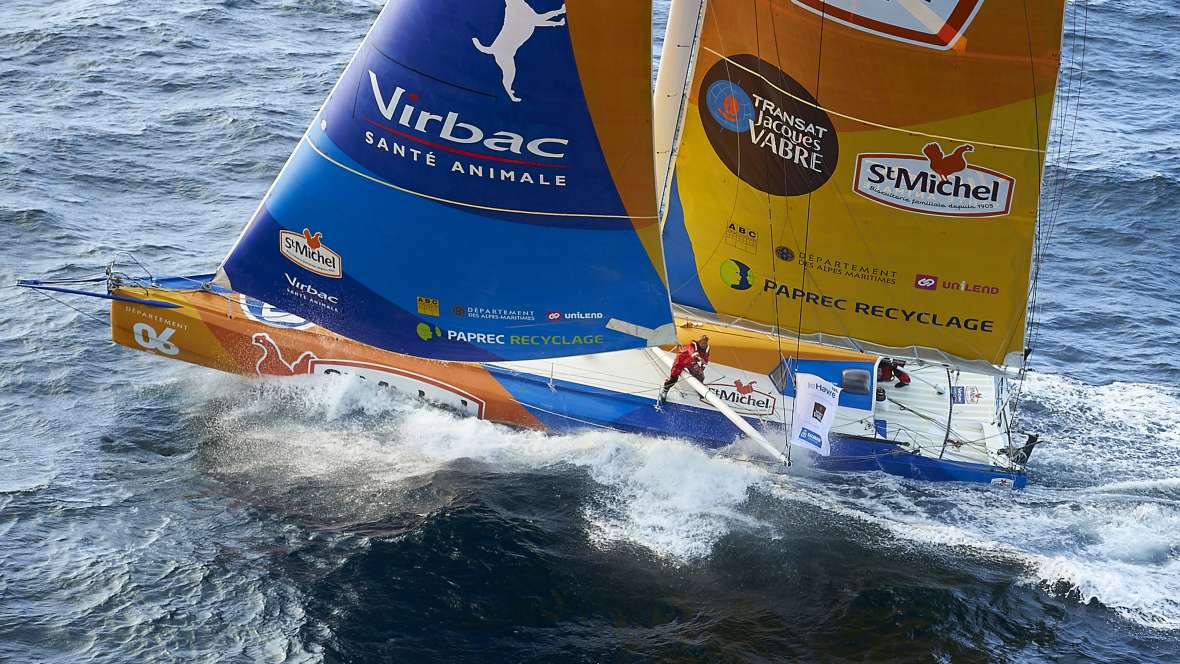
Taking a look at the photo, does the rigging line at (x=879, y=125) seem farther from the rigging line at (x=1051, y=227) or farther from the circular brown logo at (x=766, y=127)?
the rigging line at (x=1051, y=227)

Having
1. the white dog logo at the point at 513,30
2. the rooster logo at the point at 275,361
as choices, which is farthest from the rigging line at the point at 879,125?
the rooster logo at the point at 275,361

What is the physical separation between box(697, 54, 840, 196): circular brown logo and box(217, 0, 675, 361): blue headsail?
2620 millimetres

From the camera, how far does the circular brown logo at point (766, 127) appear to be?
73.4 ft

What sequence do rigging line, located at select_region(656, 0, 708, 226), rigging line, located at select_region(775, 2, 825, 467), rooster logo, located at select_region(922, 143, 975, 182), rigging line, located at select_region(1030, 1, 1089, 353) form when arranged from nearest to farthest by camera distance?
rigging line, located at select_region(775, 2, 825, 467)
rooster logo, located at select_region(922, 143, 975, 182)
rigging line, located at select_region(656, 0, 708, 226)
rigging line, located at select_region(1030, 1, 1089, 353)

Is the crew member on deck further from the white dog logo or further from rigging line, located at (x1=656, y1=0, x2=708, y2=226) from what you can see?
the white dog logo

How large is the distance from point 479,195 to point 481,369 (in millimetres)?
4942

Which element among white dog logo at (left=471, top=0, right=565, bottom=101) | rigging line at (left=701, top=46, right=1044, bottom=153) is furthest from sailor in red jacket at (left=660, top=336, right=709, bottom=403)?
white dog logo at (left=471, top=0, right=565, bottom=101)

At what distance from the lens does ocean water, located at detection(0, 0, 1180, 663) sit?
1983 cm

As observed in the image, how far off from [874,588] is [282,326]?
12378mm

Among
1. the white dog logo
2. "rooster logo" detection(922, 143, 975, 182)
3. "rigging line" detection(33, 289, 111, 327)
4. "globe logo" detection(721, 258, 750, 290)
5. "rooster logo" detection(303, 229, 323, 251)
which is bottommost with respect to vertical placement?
"rigging line" detection(33, 289, 111, 327)

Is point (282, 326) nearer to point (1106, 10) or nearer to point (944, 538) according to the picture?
point (944, 538)

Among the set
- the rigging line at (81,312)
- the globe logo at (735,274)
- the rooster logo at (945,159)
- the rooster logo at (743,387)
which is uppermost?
the rooster logo at (945,159)

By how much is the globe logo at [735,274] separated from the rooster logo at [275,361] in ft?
26.7

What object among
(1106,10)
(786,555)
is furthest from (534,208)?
(1106,10)
